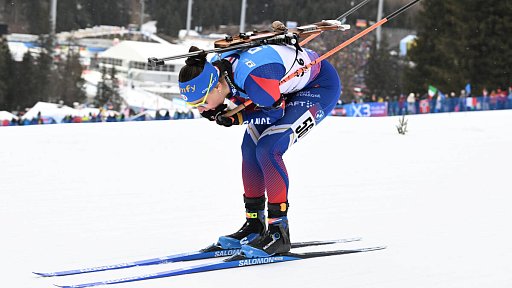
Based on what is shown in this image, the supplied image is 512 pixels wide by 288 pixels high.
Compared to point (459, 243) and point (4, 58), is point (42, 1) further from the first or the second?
point (459, 243)

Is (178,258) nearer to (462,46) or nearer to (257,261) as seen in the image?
(257,261)

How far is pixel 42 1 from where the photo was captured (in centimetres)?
4325

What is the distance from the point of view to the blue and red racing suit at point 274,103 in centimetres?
464

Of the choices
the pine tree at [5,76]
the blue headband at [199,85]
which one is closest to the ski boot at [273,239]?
the blue headband at [199,85]

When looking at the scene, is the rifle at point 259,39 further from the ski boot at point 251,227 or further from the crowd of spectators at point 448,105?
the crowd of spectators at point 448,105

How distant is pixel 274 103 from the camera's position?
4.72 meters

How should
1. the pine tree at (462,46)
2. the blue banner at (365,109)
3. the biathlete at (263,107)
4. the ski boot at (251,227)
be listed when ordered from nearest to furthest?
the biathlete at (263,107), the ski boot at (251,227), the blue banner at (365,109), the pine tree at (462,46)

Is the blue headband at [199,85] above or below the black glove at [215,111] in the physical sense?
above

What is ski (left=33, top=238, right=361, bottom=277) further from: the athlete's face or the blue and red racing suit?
the athlete's face

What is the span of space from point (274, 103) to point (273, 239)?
78 centimetres

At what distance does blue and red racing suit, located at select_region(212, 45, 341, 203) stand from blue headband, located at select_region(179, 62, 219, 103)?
174mm

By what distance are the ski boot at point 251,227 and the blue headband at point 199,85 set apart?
33.3 inches

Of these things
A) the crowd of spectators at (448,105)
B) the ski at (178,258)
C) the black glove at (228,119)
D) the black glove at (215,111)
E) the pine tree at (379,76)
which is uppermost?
the pine tree at (379,76)

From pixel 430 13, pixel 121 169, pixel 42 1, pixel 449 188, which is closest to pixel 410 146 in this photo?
pixel 449 188
